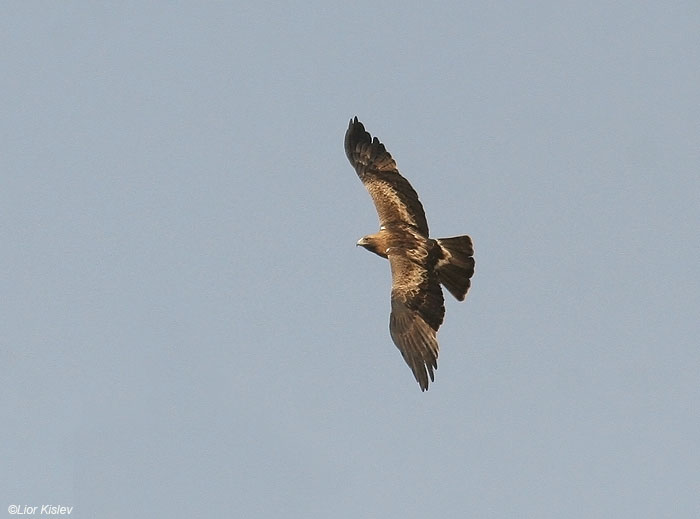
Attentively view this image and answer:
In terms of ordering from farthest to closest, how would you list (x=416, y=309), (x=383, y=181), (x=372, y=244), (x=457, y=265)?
1. (x=383, y=181)
2. (x=372, y=244)
3. (x=457, y=265)
4. (x=416, y=309)

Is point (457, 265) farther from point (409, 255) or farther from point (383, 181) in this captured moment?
point (383, 181)

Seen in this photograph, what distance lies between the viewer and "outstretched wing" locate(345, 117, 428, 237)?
31.7 m

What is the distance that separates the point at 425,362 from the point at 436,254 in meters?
3.21

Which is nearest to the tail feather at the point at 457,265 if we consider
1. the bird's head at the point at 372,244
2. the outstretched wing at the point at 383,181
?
the outstretched wing at the point at 383,181

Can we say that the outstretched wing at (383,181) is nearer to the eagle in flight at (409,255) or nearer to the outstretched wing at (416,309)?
the eagle in flight at (409,255)

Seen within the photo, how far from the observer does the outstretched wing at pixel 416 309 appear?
28016 millimetres

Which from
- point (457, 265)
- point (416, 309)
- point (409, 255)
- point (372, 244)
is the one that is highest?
point (372, 244)

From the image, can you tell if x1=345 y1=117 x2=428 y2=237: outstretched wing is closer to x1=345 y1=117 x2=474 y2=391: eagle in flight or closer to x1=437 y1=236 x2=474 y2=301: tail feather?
x1=345 y1=117 x2=474 y2=391: eagle in flight

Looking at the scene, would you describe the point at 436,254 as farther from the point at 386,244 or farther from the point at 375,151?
the point at 375,151

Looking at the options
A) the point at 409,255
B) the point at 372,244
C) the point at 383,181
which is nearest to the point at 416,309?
the point at 409,255

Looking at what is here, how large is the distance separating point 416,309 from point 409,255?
1689mm

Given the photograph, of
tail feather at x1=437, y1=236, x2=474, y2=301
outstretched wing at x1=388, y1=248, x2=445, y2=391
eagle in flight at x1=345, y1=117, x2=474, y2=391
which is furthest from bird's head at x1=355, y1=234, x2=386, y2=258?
tail feather at x1=437, y1=236, x2=474, y2=301

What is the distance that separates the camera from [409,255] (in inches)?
1190

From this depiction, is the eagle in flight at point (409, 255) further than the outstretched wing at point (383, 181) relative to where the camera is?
No
